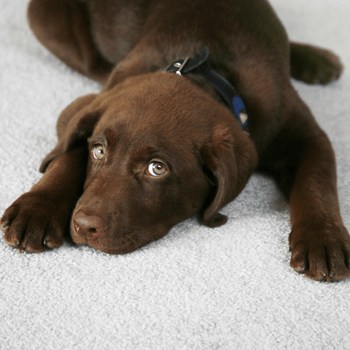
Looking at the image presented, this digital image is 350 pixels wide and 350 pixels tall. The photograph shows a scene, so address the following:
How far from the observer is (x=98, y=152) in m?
2.12

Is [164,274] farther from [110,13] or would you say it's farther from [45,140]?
[110,13]

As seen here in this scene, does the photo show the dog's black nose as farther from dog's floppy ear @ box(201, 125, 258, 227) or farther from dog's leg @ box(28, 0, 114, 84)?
dog's leg @ box(28, 0, 114, 84)

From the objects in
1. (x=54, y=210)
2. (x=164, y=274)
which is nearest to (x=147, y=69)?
(x=54, y=210)

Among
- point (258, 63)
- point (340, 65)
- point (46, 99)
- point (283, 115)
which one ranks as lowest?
point (46, 99)

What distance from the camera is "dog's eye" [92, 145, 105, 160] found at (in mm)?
2104

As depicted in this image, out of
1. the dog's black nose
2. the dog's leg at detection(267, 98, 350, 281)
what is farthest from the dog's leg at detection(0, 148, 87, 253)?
the dog's leg at detection(267, 98, 350, 281)

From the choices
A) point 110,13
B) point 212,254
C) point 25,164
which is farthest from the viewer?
point 110,13

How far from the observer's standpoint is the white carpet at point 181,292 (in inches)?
64.7

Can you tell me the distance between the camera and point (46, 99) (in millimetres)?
3268

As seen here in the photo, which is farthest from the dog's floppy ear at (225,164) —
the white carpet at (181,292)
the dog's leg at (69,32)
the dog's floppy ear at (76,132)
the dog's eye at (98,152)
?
the dog's leg at (69,32)

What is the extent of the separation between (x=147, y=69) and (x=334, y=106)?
177 cm

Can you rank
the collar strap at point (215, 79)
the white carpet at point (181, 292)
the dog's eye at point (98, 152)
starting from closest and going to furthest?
1. the white carpet at point (181, 292)
2. the dog's eye at point (98, 152)
3. the collar strap at point (215, 79)

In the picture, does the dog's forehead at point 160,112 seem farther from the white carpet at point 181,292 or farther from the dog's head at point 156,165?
the white carpet at point 181,292

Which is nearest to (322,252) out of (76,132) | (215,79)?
(215,79)
